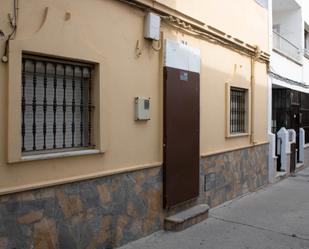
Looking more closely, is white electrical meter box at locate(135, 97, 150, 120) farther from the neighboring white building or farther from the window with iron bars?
the neighboring white building

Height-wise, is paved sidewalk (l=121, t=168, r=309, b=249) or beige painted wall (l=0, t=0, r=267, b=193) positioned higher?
beige painted wall (l=0, t=0, r=267, b=193)

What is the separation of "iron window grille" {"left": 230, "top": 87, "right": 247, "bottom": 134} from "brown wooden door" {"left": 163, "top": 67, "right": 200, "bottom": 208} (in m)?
2.05

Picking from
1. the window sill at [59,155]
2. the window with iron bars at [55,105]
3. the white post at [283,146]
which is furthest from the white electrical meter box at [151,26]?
the white post at [283,146]

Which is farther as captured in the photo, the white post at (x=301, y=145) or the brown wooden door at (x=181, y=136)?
the white post at (x=301, y=145)

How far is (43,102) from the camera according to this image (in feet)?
13.7

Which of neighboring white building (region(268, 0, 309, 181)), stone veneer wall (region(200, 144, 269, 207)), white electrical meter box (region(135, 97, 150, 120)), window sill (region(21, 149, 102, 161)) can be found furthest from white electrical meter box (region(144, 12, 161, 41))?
neighboring white building (region(268, 0, 309, 181))

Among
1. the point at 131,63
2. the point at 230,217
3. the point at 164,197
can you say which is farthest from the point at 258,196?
the point at 131,63

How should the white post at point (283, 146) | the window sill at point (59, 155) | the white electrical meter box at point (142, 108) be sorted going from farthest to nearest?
the white post at point (283, 146) → the white electrical meter box at point (142, 108) → the window sill at point (59, 155)

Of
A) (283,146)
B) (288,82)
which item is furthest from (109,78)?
(288,82)

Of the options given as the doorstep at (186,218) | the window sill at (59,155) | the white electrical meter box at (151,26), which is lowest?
the doorstep at (186,218)

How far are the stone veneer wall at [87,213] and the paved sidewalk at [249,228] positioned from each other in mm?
303

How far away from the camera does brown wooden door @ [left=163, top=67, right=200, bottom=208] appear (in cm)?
578

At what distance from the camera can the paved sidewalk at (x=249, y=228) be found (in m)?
5.35

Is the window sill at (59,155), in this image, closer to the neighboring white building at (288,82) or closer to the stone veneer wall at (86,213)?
the stone veneer wall at (86,213)
